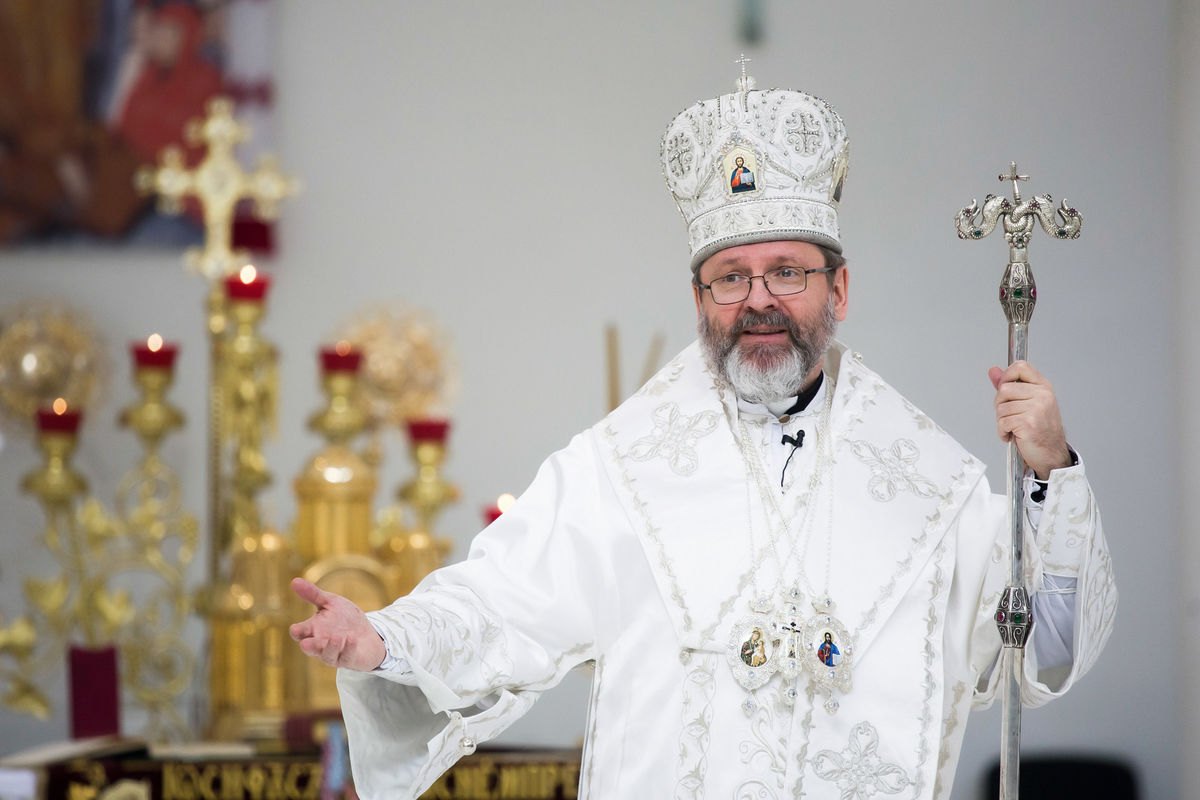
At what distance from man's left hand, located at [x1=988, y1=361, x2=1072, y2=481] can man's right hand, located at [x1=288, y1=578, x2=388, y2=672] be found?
116cm

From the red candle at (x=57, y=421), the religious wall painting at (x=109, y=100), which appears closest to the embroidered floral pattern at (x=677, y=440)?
the red candle at (x=57, y=421)

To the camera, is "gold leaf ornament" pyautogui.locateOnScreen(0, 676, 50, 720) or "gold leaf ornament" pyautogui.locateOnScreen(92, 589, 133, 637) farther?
"gold leaf ornament" pyautogui.locateOnScreen(92, 589, 133, 637)

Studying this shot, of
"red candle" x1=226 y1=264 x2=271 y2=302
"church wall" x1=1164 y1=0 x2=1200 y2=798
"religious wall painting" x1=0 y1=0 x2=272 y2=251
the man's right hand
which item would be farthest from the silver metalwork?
"religious wall painting" x1=0 y1=0 x2=272 y2=251

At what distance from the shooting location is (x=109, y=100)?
5941 mm

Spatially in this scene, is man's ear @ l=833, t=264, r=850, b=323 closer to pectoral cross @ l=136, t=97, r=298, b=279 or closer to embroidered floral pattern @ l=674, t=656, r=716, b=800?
embroidered floral pattern @ l=674, t=656, r=716, b=800

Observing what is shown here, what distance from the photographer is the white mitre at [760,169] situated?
2918 millimetres

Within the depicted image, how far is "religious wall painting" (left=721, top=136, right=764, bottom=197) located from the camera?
2938mm

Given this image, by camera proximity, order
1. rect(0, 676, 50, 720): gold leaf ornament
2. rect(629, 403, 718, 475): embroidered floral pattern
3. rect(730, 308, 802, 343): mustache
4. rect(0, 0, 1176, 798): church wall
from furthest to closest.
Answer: rect(0, 0, 1176, 798): church wall
rect(0, 676, 50, 720): gold leaf ornament
rect(629, 403, 718, 475): embroidered floral pattern
rect(730, 308, 802, 343): mustache

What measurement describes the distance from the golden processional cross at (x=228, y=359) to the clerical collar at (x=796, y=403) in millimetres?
2042

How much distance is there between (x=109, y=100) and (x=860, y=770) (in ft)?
15.3

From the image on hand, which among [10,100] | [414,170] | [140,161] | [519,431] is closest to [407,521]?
[519,431]

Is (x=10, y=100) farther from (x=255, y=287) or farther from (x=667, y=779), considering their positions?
(x=667, y=779)

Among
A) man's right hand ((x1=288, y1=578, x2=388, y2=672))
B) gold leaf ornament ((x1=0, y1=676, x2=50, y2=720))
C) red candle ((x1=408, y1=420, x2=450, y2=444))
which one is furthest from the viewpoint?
gold leaf ornament ((x1=0, y1=676, x2=50, y2=720))

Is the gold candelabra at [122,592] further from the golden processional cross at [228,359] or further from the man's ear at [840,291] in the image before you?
the man's ear at [840,291]
